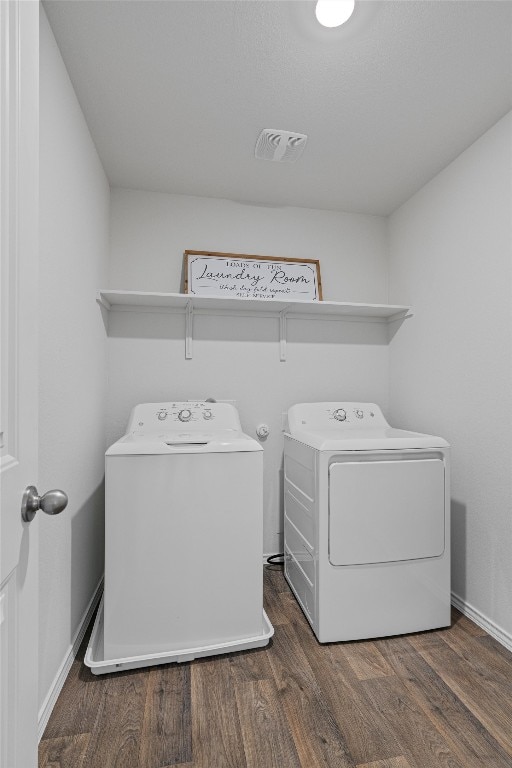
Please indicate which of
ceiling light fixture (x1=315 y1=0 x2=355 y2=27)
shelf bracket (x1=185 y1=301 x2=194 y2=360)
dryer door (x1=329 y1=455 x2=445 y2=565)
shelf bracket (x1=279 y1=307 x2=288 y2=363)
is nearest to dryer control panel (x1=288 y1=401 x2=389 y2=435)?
shelf bracket (x1=279 y1=307 x2=288 y2=363)

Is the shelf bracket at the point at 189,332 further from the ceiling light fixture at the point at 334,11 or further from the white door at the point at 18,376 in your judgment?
the white door at the point at 18,376

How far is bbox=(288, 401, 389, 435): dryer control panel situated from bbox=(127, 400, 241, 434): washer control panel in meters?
0.36

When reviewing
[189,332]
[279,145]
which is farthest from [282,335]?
[279,145]

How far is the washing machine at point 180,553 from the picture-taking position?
5.04 ft

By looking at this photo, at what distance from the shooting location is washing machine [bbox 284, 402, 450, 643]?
1708 mm

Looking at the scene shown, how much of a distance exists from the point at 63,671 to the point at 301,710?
0.86 meters

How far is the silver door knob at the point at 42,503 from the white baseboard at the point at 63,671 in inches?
38.9

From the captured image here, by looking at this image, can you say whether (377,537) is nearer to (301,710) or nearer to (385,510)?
(385,510)

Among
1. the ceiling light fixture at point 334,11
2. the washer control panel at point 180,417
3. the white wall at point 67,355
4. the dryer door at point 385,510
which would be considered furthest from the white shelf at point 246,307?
the ceiling light fixture at point 334,11

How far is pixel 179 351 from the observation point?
2.42 m

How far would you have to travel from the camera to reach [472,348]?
1902mm

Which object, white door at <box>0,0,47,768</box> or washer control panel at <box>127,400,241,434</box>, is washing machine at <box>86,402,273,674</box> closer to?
washer control panel at <box>127,400,241,434</box>

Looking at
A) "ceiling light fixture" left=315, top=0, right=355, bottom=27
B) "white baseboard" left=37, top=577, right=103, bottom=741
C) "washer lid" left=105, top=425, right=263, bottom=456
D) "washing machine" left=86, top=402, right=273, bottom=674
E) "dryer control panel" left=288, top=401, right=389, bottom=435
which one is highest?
"ceiling light fixture" left=315, top=0, right=355, bottom=27

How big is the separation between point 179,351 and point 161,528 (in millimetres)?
1154
